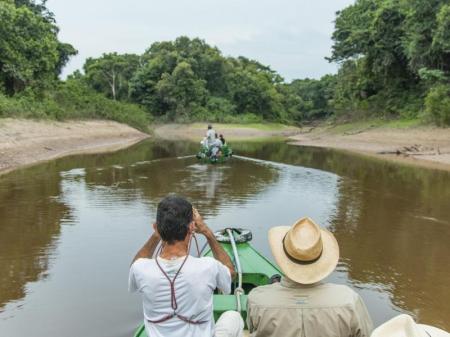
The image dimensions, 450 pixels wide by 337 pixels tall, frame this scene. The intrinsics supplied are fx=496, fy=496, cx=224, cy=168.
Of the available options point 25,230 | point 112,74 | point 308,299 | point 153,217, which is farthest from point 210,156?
point 112,74

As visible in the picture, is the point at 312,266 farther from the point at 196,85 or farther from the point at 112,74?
the point at 112,74

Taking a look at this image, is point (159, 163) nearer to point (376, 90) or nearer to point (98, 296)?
point (98, 296)

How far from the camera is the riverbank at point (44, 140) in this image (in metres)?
19.0

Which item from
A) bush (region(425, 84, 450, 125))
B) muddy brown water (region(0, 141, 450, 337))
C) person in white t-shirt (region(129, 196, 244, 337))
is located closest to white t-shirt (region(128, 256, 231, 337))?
person in white t-shirt (region(129, 196, 244, 337))

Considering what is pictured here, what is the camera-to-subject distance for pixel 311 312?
2857 millimetres

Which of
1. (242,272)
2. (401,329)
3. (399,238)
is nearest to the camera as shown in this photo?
(401,329)

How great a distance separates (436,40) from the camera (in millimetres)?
25266

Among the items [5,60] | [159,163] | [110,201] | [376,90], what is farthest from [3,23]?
[376,90]

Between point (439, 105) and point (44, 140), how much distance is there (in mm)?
20254

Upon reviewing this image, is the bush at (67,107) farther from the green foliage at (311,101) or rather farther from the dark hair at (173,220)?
the green foliage at (311,101)

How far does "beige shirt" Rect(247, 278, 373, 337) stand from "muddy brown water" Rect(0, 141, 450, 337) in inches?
101

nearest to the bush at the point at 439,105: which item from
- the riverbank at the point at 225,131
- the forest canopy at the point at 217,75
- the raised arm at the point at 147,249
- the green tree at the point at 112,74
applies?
the forest canopy at the point at 217,75

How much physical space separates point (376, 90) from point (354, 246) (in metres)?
34.8

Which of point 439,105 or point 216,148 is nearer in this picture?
point 216,148
